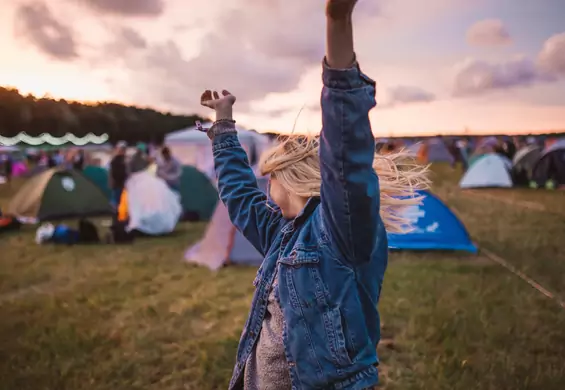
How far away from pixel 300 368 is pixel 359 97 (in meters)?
0.81

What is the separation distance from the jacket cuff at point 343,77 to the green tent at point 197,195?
39.4 feet

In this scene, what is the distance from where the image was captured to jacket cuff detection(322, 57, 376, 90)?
4.28 ft

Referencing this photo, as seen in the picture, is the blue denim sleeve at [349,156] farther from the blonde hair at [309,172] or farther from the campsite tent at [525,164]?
the campsite tent at [525,164]

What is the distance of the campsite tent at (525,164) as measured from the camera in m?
20.1

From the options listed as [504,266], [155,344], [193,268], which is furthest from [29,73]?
[504,266]

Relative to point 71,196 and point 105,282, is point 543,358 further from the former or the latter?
point 71,196

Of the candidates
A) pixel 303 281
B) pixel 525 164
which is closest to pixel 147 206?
pixel 303 281

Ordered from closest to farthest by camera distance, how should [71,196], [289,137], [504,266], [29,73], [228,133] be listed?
[289,137] < [228,133] < [29,73] < [504,266] < [71,196]

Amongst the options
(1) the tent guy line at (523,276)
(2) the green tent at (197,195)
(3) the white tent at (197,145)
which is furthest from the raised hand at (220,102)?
(3) the white tent at (197,145)

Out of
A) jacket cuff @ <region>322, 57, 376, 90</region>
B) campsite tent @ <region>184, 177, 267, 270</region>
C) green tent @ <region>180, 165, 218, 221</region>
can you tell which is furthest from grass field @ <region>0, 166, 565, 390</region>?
green tent @ <region>180, 165, 218, 221</region>

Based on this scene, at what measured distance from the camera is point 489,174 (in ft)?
66.0

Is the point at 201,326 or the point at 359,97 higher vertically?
the point at 359,97

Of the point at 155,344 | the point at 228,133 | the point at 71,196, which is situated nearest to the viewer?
the point at 228,133

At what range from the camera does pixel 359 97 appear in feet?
4.37
